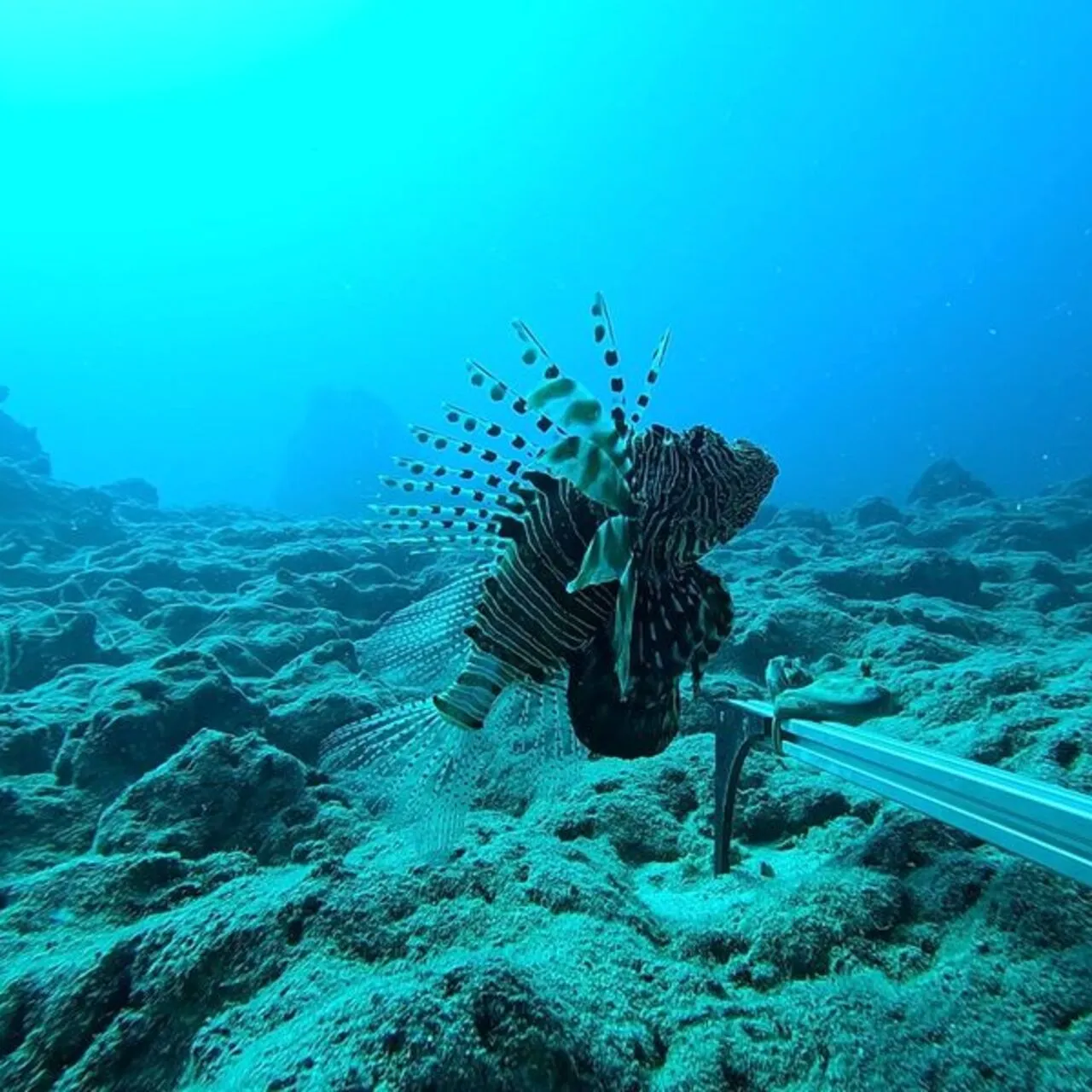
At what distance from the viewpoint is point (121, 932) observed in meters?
1.95

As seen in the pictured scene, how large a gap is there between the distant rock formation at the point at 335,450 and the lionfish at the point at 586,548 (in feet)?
187

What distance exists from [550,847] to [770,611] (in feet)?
13.4

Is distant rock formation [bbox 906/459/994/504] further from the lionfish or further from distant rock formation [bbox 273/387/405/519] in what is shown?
distant rock formation [bbox 273/387/405/519]

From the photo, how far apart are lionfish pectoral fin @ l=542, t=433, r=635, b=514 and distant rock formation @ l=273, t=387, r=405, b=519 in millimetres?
57705

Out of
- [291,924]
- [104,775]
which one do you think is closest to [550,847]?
[291,924]

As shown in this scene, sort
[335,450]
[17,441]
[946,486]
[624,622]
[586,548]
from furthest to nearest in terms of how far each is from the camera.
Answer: [335,450] < [17,441] < [946,486] < [586,548] < [624,622]

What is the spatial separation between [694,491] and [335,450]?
70.6m

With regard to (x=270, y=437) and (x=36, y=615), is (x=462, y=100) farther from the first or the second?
(x=36, y=615)

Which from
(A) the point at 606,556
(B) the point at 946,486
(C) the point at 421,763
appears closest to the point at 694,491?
(A) the point at 606,556

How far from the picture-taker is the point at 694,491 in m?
1.72

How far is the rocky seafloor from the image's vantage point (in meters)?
1.39

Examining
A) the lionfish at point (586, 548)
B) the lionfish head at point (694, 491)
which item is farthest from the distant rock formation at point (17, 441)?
the lionfish head at point (694, 491)

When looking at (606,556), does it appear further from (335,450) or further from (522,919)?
(335,450)

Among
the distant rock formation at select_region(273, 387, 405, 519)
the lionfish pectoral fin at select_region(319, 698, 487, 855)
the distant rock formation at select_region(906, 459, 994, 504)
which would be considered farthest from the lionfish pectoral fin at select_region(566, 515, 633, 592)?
the distant rock formation at select_region(273, 387, 405, 519)
